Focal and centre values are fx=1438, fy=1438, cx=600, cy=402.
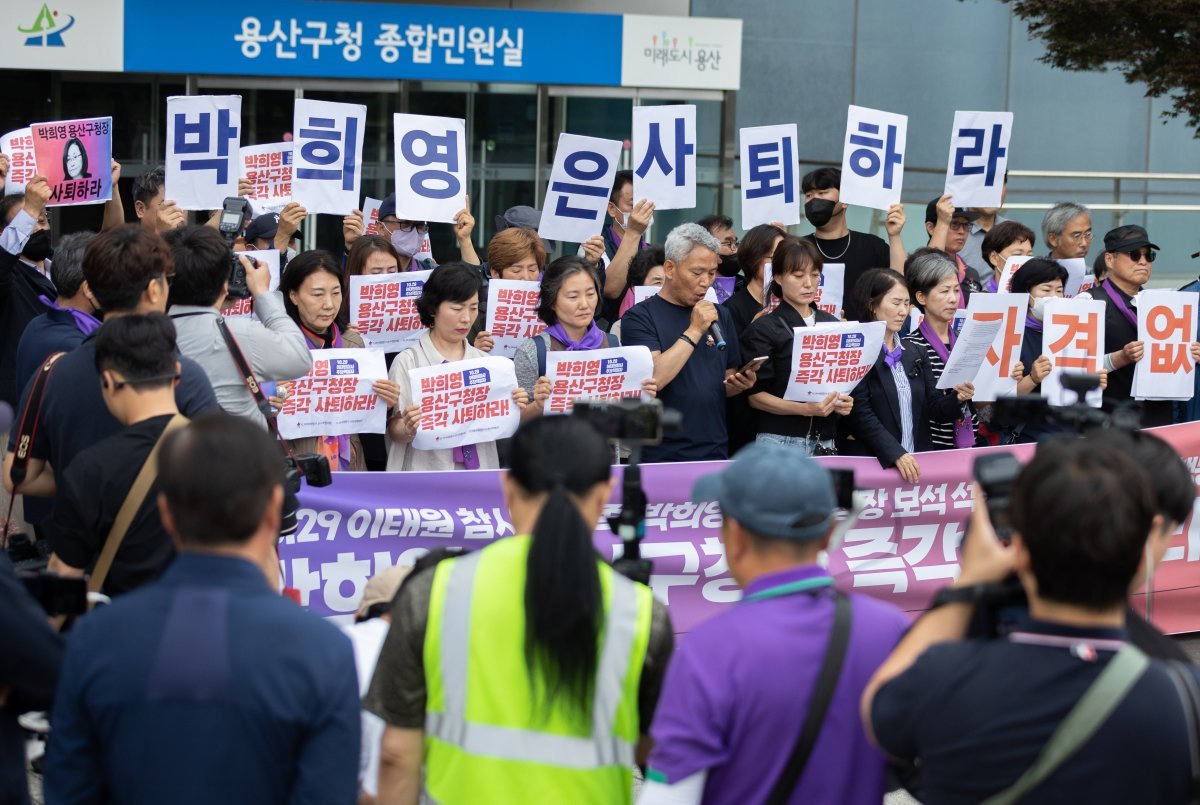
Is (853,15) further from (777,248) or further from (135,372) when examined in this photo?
(135,372)

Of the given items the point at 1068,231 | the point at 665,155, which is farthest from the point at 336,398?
the point at 1068,231

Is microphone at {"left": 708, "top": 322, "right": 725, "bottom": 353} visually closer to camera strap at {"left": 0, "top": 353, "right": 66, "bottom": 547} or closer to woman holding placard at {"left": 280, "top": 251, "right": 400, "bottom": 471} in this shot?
woman holding placard at {"left": 280, "top": 251, "right": 400, "bottom": 471}

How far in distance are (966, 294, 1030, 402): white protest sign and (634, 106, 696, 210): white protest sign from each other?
1.89 meters

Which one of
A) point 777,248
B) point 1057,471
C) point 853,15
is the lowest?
point 1057,471

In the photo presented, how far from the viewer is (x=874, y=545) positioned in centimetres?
678

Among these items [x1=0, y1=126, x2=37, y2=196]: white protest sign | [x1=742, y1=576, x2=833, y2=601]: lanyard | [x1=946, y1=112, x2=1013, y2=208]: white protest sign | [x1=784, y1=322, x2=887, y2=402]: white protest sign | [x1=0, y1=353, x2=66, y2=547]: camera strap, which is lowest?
[x1=742, y1=576, x2=833, y2=601]: lanyard

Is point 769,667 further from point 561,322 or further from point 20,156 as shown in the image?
point 20,156

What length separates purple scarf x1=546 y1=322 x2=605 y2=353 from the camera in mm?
6465

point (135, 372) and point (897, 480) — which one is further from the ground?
point (135, 372)

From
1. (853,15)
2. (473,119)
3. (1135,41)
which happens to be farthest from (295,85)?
(1135,41)

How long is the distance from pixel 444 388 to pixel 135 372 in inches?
88.6

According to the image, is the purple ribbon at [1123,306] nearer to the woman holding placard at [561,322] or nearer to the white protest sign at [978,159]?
the white protest sign at [978,159]

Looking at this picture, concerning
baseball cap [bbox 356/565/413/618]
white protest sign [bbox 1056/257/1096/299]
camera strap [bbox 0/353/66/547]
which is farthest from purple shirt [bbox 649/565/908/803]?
white protest sign [bbox 1056/257/1096/299]

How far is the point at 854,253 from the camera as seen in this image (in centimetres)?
838
